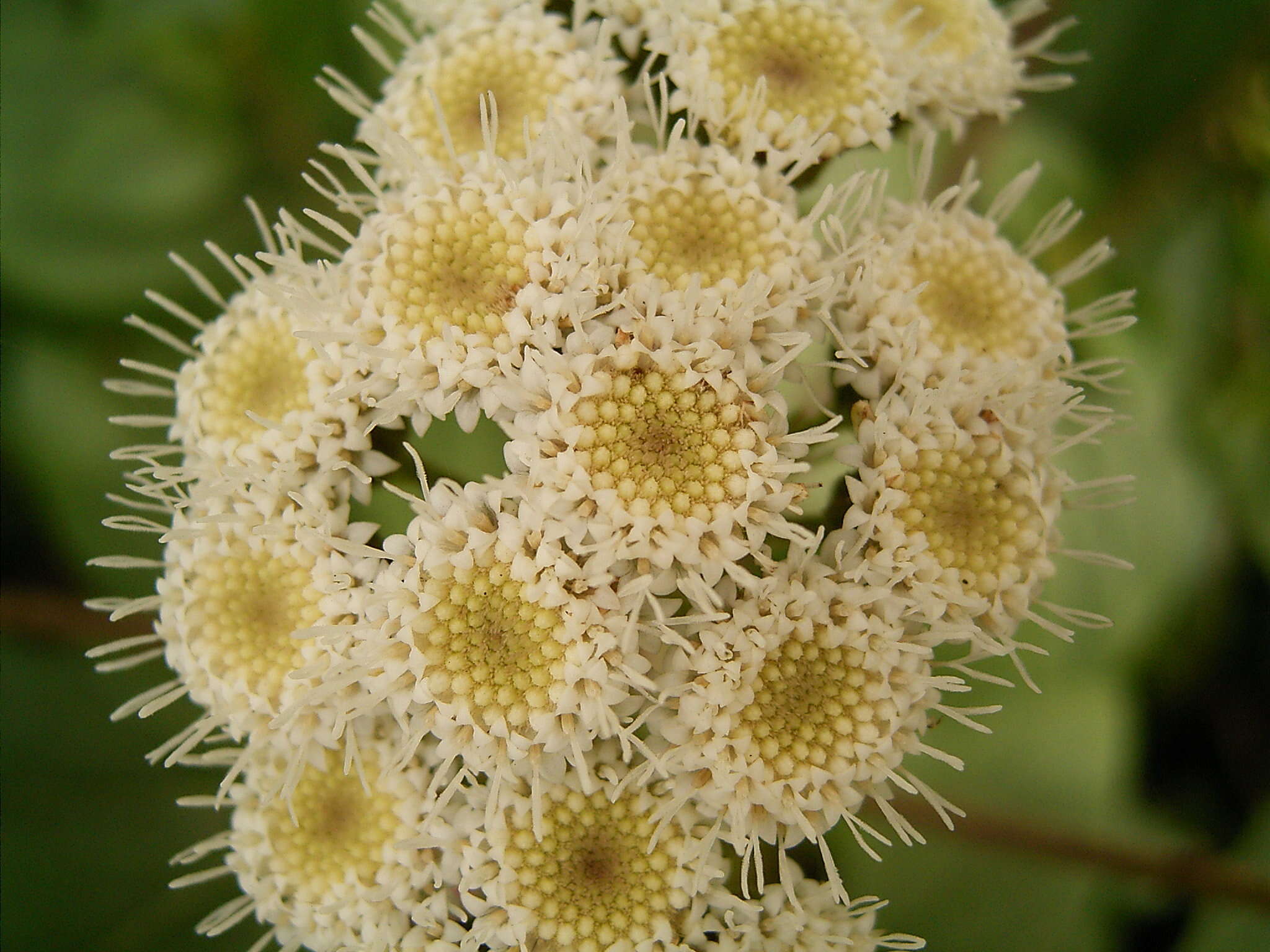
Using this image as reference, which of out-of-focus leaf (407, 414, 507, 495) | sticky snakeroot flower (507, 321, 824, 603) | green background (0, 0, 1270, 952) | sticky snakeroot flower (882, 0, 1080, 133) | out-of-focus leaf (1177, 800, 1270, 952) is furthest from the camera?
green background (0, 0, 1270, 952)

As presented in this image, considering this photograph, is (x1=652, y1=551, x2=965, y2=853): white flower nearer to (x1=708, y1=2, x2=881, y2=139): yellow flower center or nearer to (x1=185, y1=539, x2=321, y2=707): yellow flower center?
(x1=185, y1=539, x2=321, y2=707): yellow flower center

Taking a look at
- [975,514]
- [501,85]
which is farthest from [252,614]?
[975,514]

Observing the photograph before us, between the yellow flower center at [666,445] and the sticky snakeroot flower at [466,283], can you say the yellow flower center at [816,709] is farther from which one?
the sticky snakeroot flower at [466,283]

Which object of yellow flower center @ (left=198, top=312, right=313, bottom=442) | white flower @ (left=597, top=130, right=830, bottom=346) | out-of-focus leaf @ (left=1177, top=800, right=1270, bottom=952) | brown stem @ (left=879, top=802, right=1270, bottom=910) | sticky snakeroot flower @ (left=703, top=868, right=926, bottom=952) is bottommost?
out-of-focus leaf @ (left=1177, top=800, right=1270, bottom=952)

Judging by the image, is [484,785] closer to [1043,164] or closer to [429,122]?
[429,122]

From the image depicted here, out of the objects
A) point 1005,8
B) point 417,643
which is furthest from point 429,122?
point 1005,8

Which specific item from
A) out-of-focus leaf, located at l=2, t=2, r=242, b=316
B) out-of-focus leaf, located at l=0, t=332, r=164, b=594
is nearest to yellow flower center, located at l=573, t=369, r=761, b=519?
out-of-focus leaf, located at l=0, t=332, r=164, b=594

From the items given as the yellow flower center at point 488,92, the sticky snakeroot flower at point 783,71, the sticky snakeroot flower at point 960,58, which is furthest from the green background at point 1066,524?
the yellow flower center at point 488,92
